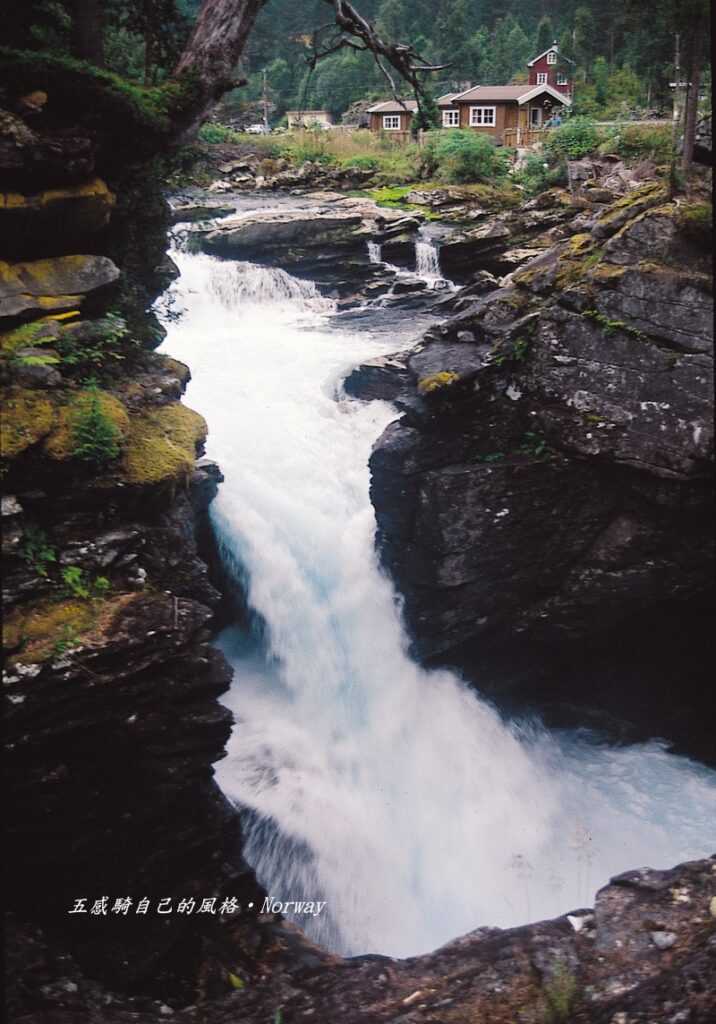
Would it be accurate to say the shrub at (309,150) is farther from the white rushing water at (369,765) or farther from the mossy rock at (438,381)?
the mossy rock at (438,381)

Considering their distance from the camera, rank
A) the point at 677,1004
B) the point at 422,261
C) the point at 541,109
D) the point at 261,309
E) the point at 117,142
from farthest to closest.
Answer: the point at 541,109, the point at 422,261, the point at 261,309, the point at 117,142, the point at 677,1004

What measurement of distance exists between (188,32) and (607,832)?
41.5ft

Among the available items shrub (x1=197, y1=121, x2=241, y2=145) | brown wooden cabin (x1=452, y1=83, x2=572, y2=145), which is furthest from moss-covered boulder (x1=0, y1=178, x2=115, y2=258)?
brown wooden cabin (x1=452, y1=83, x2=572, y2=145)

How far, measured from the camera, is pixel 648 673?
34.6 ft

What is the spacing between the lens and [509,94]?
3822 centimetres

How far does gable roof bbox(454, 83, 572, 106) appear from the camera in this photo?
36.7m

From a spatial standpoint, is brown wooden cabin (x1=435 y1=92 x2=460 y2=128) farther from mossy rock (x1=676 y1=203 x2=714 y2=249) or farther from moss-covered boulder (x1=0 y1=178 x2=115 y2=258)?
moss-covered boulder (x1=0 y1=178 x2=115 y2=258)

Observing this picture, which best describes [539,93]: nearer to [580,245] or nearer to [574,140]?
[574,140]

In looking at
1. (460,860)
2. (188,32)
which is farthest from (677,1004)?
(188,32)

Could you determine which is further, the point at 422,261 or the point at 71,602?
the point at 422,261

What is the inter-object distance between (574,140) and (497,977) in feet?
88.1

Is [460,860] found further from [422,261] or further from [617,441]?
[422,261]

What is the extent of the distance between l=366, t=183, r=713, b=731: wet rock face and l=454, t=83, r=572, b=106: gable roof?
104 feet

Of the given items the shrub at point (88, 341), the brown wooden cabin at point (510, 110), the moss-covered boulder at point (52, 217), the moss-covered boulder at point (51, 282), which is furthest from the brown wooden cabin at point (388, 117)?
the shrub at point (88, 341)
